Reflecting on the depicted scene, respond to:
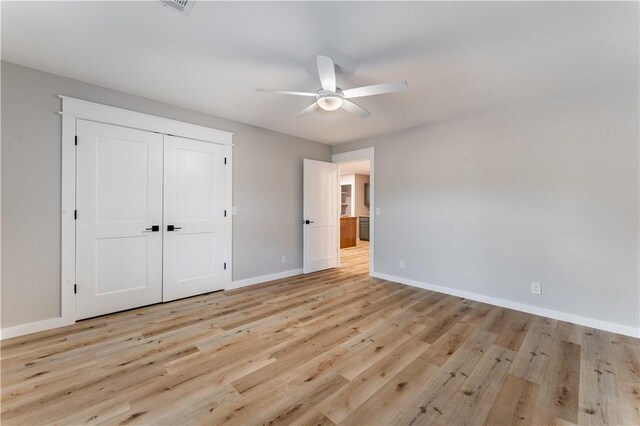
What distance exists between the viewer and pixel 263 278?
416 cm

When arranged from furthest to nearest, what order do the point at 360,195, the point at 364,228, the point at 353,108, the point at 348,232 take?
the point at 360,195, the point at 364,228, the point at 348,232, the point at 353,108

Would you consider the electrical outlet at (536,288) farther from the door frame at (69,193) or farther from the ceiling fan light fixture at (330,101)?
the door frame at (69,193)

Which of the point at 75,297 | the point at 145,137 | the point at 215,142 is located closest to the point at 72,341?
the point at 75,297

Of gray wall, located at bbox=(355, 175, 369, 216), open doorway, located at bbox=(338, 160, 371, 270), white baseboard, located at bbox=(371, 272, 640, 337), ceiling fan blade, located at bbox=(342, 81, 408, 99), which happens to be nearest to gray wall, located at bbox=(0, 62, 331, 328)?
ceiling fan blade, located at bbox=(342, 81, 408, 99)

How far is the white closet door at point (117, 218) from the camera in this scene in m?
2.71

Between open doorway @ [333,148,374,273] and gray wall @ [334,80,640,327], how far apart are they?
4.32 feet

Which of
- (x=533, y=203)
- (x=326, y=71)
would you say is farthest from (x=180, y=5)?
(x=533, y=203)

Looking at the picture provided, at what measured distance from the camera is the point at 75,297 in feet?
8.72

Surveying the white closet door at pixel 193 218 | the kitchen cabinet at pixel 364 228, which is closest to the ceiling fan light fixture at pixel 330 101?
the white closet door at pixel 193 218

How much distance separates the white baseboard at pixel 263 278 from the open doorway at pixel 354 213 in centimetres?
125

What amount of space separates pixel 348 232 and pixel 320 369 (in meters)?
6.05

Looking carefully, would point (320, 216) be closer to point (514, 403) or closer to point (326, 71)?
point (326, 71)

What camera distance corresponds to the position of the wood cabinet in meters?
7.68

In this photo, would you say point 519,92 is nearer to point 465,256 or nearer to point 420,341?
point 465,256
